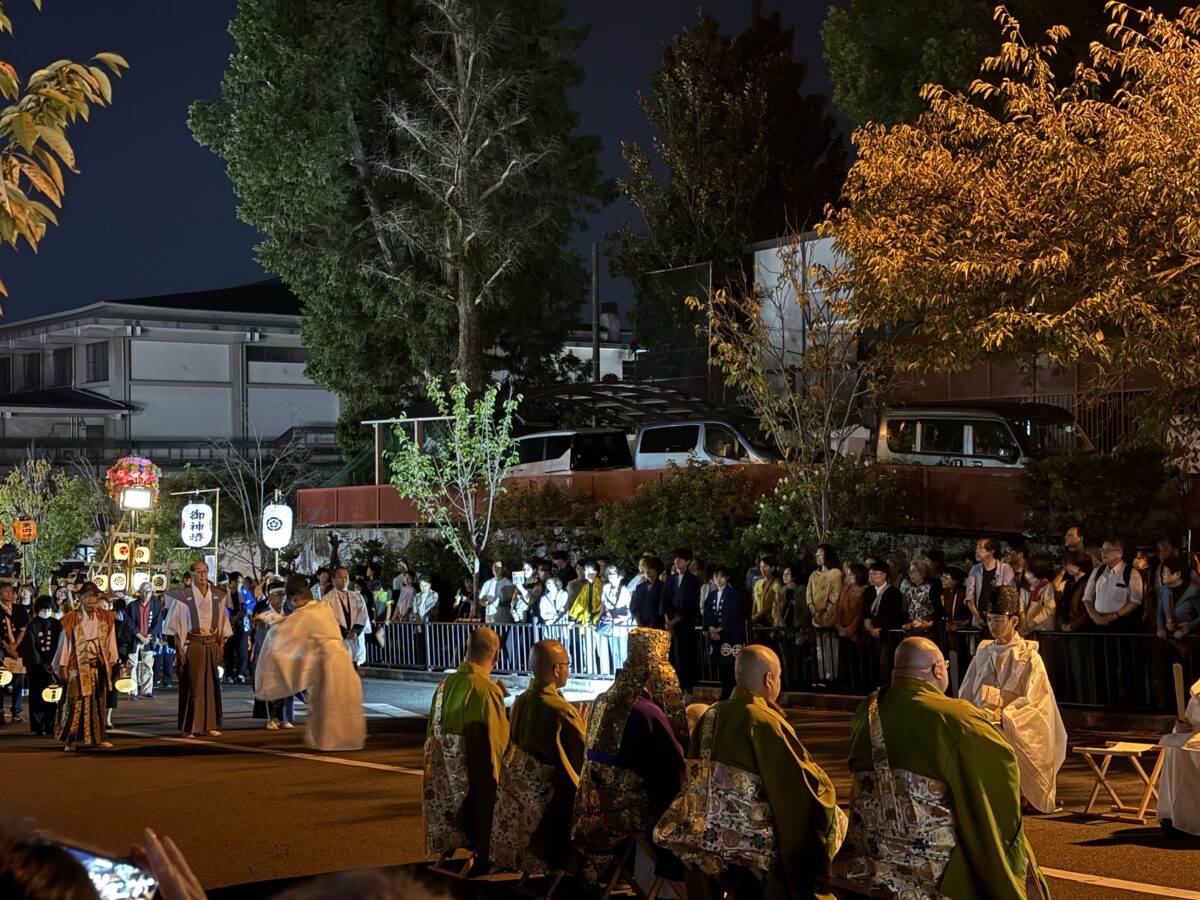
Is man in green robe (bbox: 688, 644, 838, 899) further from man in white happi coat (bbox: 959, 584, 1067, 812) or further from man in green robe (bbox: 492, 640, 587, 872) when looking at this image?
man in white happi coat (bbox: 959, 584, 1067, 812)

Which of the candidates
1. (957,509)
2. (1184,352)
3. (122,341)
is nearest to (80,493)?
(122,341)

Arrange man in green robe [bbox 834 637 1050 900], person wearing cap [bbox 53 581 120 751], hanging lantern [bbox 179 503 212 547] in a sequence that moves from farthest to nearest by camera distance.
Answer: hanging lantern [bbox 179 503 212 547]
person wearing cap [bbox 53 581 120 751]
man in green robe [bbox 834 637 1050 900]

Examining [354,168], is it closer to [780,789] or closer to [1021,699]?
[1021,699]

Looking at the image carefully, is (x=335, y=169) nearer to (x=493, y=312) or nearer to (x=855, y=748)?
(x=493, y=312)

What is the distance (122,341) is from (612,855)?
137ft

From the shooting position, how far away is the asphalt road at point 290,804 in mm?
9469

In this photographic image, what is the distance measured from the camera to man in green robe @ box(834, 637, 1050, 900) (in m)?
6.34

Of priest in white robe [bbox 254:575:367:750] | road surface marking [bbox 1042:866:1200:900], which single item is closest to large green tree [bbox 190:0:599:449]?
priest in white robe [bbox 254:575:367:750]

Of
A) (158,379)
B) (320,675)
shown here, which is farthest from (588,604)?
(158,379)

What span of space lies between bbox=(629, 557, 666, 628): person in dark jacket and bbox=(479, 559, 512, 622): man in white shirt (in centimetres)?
596

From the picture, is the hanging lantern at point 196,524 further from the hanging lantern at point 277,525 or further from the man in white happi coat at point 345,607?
the man in white happi coat at point 345,607

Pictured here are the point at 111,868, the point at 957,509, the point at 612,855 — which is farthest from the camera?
the point at 957,509

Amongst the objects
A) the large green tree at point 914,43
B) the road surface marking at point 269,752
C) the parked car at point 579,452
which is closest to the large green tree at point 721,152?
the large green tree at point 914,43

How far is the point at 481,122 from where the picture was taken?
117 ft
